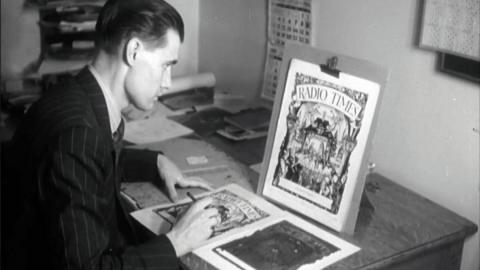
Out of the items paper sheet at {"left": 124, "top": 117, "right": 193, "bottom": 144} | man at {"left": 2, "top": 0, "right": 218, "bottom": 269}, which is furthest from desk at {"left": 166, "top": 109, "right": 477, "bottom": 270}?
paper sheet at {"left": 124, "top": 117, "right": 193, "bottom": 144}

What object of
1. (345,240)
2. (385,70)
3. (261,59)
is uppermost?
(385,70)

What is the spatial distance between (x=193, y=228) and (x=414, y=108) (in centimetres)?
64

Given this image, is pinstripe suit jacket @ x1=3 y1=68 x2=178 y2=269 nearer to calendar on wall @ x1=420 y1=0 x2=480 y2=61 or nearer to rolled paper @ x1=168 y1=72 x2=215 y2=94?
calendar on wall @ x1=420 y1=0 x2=480 y2=61

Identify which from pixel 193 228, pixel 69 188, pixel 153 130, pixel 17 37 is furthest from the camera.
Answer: pixel 17 37

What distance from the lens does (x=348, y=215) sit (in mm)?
1343

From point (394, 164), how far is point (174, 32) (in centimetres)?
68

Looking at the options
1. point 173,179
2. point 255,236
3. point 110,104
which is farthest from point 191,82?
point 255,236

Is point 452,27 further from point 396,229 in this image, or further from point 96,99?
point 96,99

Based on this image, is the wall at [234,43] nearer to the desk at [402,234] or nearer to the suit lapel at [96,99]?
the desk at [402,234]

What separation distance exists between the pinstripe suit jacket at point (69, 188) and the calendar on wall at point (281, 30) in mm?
777

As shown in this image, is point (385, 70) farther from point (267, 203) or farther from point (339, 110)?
point (267, 203)

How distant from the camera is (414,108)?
1562 millimetres

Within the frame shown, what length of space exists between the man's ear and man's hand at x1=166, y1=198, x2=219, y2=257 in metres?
0.33

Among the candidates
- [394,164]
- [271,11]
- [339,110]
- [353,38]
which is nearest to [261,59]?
[271,11]
